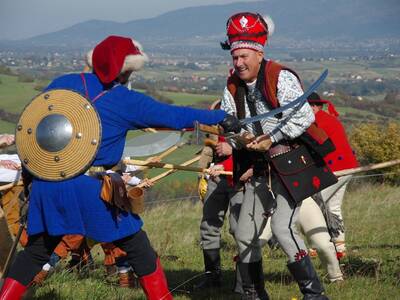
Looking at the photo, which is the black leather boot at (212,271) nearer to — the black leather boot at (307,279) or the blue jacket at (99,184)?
the black leather boot at (307,279)

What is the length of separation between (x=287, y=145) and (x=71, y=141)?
144 cm

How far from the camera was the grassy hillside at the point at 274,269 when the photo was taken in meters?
5.10

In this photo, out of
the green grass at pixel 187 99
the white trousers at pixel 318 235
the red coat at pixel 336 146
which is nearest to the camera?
the white trousers at pixel 318 235

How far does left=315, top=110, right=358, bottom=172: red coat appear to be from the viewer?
20.3 feet

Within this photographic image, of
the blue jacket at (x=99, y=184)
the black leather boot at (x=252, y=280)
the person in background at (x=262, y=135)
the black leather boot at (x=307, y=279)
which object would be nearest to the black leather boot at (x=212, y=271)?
the black leather boot at (x=252, y=280)

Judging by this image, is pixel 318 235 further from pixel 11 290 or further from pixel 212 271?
pixel 11 290

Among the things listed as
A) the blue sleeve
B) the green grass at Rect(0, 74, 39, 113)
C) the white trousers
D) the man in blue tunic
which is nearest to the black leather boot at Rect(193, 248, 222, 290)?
the white trousers

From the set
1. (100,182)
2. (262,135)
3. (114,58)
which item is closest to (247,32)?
(262,135)

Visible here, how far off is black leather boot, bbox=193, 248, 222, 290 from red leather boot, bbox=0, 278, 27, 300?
2160 millimetres

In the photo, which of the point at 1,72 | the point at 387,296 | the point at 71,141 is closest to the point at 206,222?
the point at 387,296

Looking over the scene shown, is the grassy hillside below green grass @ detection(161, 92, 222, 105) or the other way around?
the other way around

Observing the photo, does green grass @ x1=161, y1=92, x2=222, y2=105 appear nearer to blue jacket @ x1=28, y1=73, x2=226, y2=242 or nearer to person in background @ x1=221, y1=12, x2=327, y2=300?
person in background @ x1=221, y1=12, x2=327, y2=300

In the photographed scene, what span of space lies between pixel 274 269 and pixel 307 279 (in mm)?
1817

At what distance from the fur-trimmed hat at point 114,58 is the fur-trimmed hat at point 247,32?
2.63 feet
